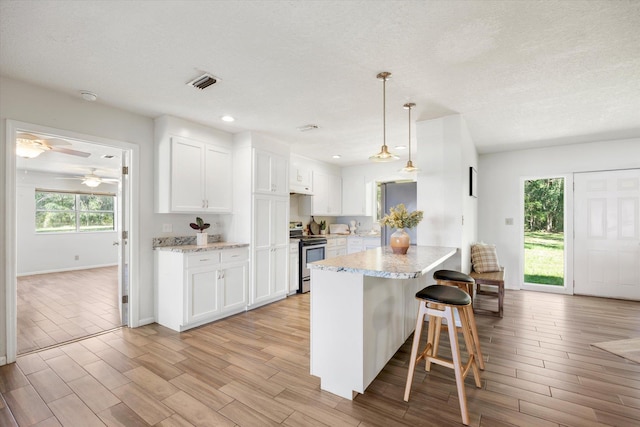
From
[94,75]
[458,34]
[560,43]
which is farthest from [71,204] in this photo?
[560,43]

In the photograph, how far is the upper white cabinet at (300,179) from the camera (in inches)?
204

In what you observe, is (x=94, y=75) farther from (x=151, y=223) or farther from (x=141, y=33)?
(x=151, y=223)

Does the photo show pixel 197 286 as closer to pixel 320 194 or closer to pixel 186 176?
pixel 186 176

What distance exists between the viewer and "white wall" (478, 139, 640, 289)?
14.8ft

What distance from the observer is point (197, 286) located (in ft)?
10.9

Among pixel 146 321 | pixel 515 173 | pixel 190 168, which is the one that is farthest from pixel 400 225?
pixel 515 173

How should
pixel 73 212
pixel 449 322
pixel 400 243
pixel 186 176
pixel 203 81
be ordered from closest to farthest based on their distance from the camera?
pixel 449 322 → pixel 203 81 → pixel 400 243 → pixel 186 176 → pixel 73 212

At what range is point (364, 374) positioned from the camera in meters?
1.97

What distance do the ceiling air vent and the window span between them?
261 inches

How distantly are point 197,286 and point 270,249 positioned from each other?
3.89ft

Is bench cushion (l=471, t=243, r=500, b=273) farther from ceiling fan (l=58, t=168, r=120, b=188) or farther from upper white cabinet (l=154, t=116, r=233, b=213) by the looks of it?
ceiling fan (l=58, t=168, r=120, b=188)

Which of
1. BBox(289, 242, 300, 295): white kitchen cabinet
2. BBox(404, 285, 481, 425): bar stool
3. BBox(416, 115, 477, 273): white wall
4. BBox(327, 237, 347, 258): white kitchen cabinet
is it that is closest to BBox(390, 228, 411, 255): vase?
BBox(404, 285, 481, 425): bar stool

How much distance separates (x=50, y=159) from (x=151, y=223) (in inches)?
147

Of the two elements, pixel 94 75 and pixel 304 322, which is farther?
pixel 304 322
